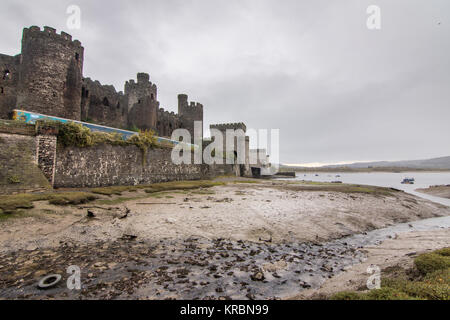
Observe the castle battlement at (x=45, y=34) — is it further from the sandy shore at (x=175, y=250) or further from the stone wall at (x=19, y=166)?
the sandy shore at (x=175, y=250)

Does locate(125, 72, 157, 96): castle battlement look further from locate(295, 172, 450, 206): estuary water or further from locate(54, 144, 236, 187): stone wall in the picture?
locate(295, 172, 450, 206): estuary water

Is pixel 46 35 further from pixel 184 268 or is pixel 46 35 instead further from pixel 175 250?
pixel 184 268

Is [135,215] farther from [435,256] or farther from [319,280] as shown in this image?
[435,256]

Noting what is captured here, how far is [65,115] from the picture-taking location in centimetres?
2070

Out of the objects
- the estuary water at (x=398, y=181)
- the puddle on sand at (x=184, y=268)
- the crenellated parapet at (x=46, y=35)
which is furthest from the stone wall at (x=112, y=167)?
the estuary water at (x=398, y=181)

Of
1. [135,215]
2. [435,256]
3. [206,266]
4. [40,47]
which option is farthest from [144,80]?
[435,256]

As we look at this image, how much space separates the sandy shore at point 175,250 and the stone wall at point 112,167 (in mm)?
4993

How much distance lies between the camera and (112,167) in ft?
61.1

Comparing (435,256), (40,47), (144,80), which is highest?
(144,80)

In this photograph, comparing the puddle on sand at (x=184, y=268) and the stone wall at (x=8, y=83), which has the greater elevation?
the stone wall at (x=8, y=83)

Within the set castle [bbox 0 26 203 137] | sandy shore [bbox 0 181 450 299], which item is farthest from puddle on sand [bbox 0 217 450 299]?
castle [bbox 0 26 203 137]

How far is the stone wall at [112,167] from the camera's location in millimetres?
15383

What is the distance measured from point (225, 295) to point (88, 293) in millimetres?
2949

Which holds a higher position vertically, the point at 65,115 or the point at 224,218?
the point at 65,115
